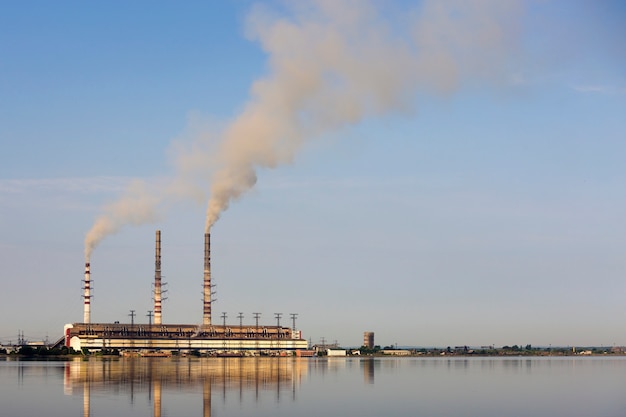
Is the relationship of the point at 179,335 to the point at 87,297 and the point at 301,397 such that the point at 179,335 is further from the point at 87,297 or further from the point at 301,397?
the point at 301,397

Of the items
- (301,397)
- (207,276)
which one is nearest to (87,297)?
(207,276)

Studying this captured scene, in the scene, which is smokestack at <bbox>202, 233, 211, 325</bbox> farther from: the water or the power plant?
the water

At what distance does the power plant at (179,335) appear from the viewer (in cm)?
15250

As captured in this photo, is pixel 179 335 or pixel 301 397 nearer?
pixel 301 397

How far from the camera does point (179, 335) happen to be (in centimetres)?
16412

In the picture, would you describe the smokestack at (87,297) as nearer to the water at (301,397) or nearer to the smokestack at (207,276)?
the smokestack at (207,276)

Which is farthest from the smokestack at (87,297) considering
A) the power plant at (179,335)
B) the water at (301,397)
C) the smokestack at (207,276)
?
the water at (301,397)

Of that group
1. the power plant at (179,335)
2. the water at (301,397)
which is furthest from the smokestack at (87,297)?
the water at (301,397)

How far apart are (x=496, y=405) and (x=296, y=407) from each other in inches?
404

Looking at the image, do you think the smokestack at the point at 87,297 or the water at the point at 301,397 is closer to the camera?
the water at the point at 301,397

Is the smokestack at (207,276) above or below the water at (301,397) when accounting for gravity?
above

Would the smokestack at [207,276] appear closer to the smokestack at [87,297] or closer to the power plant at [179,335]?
the power plant at [179,335]

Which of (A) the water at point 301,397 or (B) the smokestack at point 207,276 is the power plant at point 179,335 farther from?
(A) the water at point 301,397

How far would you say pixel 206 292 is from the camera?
14988cm
